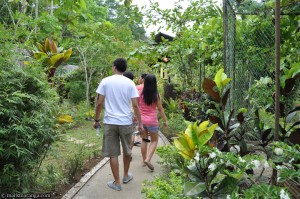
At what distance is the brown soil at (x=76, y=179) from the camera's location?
426 cm

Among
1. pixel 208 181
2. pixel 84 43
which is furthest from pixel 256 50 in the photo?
pixel 84 43

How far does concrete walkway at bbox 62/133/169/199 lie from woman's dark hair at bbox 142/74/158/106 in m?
1.19

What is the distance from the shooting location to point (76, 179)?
4926 millimetres

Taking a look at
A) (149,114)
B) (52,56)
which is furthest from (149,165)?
(52,56)

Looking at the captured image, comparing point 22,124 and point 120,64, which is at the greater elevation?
point 120,64

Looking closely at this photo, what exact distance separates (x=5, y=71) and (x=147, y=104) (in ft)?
8.29

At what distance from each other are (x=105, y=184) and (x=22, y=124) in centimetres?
180

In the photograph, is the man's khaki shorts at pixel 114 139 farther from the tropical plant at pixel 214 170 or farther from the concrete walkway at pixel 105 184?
the tropical plant at pixel 214 170

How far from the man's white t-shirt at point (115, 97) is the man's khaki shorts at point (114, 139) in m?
0.07

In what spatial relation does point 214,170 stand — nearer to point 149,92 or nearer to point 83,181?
point 83,181

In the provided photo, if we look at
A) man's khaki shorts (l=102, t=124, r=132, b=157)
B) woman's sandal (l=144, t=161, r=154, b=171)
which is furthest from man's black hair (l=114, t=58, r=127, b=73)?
woman's sandal (l=144, t=161, r=154, b=171)

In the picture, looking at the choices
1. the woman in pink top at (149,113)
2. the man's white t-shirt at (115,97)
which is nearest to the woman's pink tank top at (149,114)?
the woman in pink top at (149,113)

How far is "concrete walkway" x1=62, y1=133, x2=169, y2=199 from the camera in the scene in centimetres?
431

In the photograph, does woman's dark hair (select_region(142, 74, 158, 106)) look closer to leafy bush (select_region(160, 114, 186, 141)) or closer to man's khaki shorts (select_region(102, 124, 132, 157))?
man's khaki shorts (select_region(102, 124, 132, 157))
